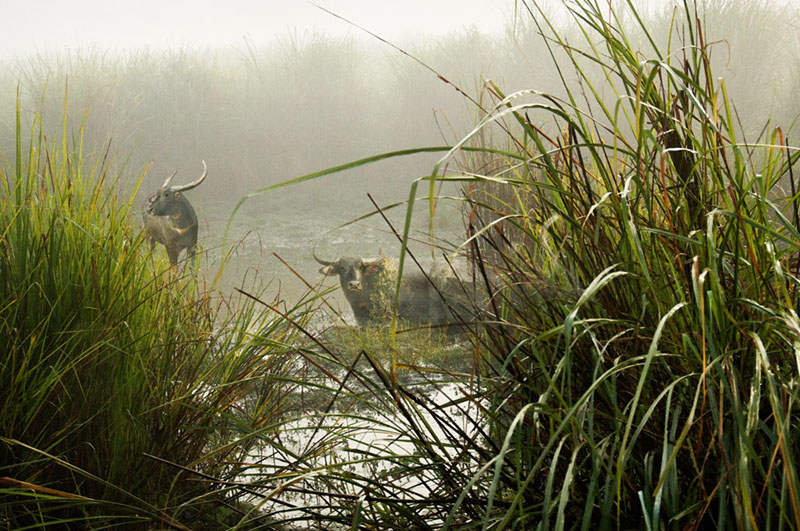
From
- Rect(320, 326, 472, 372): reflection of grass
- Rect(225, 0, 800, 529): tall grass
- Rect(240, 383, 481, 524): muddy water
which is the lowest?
Rect(320, 326, 472, 372): reflection of grass

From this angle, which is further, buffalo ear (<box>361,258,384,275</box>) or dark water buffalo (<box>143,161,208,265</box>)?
dark water buffalo (<box>143,161,208,265</box>)

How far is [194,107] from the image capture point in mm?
6977

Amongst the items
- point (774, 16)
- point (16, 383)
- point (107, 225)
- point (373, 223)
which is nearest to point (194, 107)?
point (373, 223)

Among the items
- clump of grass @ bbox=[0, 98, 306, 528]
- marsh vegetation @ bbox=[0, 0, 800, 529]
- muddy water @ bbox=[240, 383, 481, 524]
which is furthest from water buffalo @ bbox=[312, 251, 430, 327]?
clump of grass @ bbox=[0, 98, 306, 528]

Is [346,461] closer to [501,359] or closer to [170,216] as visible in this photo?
[501,359]

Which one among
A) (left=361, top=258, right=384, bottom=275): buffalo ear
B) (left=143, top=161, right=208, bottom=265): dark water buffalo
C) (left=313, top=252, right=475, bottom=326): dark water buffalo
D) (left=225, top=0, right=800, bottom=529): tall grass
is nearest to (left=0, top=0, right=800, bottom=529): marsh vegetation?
(left=225, top=0, right=800, bottom=529): tall grass

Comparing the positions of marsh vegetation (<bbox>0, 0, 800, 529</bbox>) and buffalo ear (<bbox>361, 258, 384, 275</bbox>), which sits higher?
marsh vegetation (<bbox>0, 0, 800, 529</bbox>)

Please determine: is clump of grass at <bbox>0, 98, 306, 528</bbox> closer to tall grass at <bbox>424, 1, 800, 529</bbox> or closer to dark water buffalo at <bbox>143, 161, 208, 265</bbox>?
tall grass at <bbox>424, 1, 800, 529</bbox>

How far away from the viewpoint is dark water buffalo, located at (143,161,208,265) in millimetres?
2723

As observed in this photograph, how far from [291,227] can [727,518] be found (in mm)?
4863

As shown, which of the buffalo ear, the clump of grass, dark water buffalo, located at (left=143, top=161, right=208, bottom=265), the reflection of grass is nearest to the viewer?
the clump of grass

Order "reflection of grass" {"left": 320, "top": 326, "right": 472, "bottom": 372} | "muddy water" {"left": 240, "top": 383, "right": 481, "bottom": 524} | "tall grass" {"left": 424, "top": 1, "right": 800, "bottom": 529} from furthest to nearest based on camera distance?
"reflection of grass" {"left": 320, "top": 326, "right": 472, "bottom": 372}
"muddy water" {"left": 240, "top": 383, "right": 481, "bottom": 524}
"tall grass" {"left": 424, "top": 1, "right": 800, "bottom": 529}

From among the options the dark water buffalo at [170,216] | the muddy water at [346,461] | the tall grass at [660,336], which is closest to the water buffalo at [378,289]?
the dark water buffalo at [170,216]

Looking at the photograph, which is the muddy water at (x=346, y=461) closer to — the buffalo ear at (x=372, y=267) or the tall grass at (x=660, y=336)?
the tall grass at (x=660, y=336)
